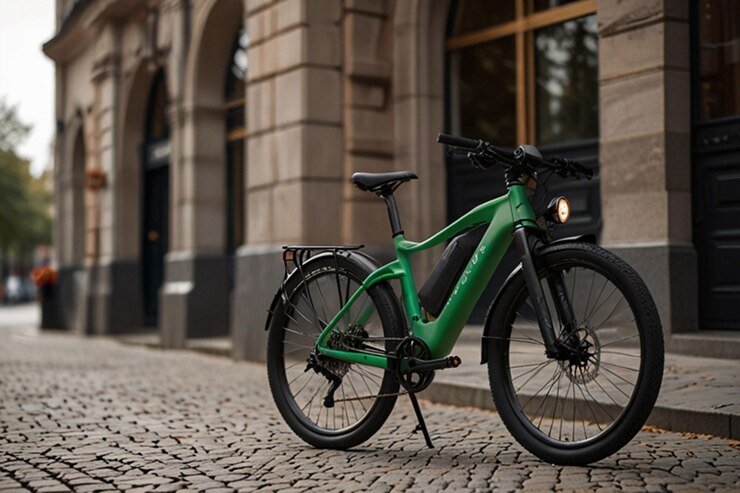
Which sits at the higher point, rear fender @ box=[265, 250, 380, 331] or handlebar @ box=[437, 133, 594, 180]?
handlebar @ box=[437, 133, 594, 180]

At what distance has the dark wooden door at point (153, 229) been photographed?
16.3 metres

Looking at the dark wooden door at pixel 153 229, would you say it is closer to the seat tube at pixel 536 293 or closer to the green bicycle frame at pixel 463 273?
the green bicycle frame at pixel 463 273

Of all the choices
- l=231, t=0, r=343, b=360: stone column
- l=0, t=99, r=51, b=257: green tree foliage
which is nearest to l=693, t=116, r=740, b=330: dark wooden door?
l=231, t=0, r=343, b=360: stone column

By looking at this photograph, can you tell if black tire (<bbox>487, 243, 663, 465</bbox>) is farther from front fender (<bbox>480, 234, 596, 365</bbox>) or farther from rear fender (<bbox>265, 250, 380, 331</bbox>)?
rear fender (<bbox>265, 250, 380, 331</bbox>)

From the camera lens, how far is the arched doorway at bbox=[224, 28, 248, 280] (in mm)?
13516

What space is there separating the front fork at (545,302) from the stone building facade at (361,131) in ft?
12.1

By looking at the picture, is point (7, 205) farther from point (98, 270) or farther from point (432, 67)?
point (432, 67)

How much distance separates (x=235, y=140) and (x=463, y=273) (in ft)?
32.1

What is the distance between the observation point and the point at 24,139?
4138cm

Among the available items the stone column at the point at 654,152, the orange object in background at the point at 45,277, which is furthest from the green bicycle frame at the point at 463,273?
the orange object in background at the point at 45,277

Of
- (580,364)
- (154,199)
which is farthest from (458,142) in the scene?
(154,199)

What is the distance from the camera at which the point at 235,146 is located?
1385 centimetres

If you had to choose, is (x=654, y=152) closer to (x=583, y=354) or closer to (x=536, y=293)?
(x=536, y=293)

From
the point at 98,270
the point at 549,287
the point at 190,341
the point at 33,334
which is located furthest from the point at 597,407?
the point at 33,334
